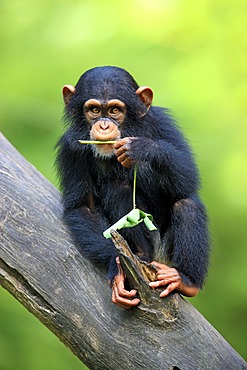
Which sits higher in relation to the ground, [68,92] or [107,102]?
[68,92]

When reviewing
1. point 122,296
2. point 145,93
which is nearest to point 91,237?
point 122,296

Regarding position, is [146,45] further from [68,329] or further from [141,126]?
[68,329]

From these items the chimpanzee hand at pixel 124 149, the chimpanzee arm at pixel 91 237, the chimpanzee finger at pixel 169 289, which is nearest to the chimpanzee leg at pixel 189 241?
the chimpanzee finger at pixel 169 289

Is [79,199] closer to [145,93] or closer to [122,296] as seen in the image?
[145,93]

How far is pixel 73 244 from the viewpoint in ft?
13.7

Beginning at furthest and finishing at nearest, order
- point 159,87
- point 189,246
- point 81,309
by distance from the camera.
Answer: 1. point 159,87
2. point 189,246
3. point 81,309

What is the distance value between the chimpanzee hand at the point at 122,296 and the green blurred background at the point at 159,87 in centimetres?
202

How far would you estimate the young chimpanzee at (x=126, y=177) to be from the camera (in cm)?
413

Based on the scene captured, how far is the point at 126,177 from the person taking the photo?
14.8 ft

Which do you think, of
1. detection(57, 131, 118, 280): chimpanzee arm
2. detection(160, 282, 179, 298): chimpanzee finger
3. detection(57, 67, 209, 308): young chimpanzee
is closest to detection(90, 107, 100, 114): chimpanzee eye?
detection(57, 67, 209, 308): young chimpanzee

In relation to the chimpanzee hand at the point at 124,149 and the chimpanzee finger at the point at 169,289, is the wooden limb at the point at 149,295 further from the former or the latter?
the chimpanzee hand at the point at 124,149

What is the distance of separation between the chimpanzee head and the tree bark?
1.80 ft

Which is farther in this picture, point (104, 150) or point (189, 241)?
point (104, 150)

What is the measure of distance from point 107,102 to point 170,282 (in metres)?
1.14
